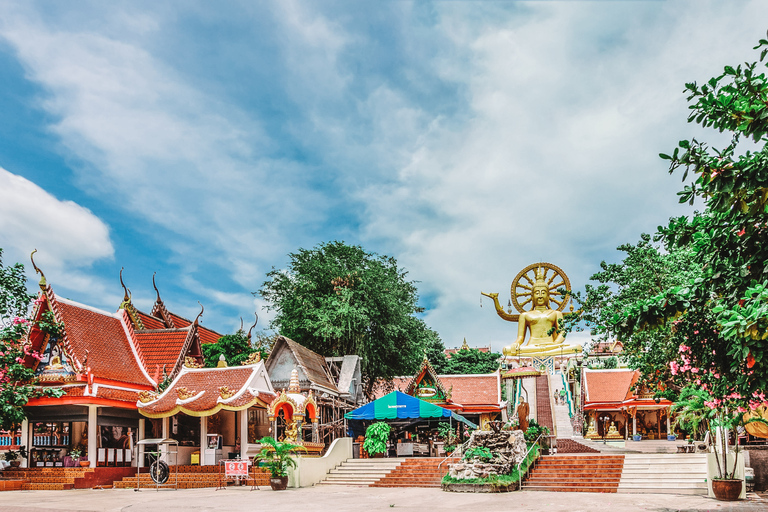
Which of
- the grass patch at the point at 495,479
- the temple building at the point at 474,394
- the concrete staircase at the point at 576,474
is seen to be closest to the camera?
the grass patch at the point at 495,479

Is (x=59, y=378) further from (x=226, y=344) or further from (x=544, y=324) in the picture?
(x=544, y=324)

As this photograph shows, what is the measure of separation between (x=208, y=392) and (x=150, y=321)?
10406 millimetres

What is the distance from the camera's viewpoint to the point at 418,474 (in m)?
17.9

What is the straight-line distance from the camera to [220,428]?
22.9 metres

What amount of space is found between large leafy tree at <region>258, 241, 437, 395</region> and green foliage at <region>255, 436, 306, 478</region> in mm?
11021

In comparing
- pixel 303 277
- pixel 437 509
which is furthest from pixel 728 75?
pixel 303 277

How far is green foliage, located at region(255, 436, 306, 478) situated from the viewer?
1673 cm

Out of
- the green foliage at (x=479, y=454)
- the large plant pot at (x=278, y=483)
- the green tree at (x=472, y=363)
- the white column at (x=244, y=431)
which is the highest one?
the green tree at (x=472, y=363)

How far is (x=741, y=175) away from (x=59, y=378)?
19.6 meters

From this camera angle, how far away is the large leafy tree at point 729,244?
20.6 feet

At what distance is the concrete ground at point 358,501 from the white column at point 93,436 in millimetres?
2961

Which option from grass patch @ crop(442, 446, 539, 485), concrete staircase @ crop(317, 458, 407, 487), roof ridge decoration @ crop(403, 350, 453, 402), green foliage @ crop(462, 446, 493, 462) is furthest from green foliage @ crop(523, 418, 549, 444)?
roof ridge decoration @ crop(403, 350, 453, 402)

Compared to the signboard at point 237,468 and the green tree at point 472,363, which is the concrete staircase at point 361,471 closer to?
the signboard at point 237,468

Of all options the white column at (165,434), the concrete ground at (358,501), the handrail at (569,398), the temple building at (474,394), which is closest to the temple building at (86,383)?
the white column at (165,434)
